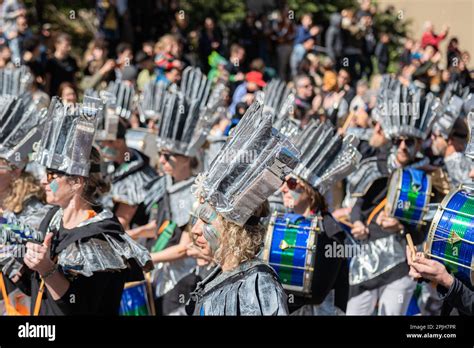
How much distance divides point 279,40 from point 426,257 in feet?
36.8

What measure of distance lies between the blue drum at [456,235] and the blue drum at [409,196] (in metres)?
1.42

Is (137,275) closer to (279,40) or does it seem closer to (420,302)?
(420,302)

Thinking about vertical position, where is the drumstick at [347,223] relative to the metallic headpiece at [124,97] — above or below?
below

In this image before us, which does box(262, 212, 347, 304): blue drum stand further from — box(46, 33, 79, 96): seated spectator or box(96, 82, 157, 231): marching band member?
box(46, 33, 79, 96): seated spectator

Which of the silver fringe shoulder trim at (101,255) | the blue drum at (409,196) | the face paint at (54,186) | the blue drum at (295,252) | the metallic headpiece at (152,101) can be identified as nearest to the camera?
the silver fringe shoulder trim at (101,255)

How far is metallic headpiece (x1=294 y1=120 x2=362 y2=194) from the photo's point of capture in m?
6.21

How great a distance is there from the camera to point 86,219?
5.13 m

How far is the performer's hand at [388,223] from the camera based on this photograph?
6742 millimetres

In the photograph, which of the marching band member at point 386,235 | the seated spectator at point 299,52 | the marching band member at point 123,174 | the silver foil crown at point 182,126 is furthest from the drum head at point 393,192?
the seated spectator at point 299,52

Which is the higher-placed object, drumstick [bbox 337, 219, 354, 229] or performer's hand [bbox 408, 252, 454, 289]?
performer's hand [bbox 408, 252, 454, 289]

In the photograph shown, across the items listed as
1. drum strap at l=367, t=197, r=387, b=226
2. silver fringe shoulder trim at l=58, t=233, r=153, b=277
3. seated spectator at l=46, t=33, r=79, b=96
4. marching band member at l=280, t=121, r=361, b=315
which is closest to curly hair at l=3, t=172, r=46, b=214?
silver fringe shoulder trim at l=58, t=233, r=153, b=277

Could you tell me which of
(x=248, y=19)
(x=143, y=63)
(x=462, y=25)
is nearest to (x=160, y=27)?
(x=248, y=19)

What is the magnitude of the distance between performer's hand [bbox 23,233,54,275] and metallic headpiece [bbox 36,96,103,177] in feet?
2.09

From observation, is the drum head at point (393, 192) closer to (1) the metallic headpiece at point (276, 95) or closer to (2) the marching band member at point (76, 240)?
(2) the marching band member at point (76, 240)
